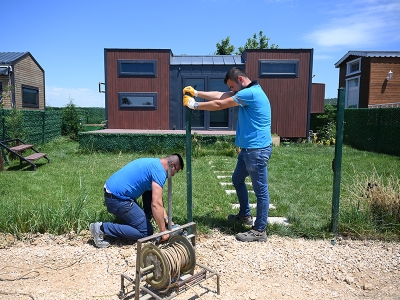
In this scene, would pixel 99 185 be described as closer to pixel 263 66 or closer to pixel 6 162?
pixel 6 162

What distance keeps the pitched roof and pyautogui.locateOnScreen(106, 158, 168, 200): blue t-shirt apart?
56.4ft

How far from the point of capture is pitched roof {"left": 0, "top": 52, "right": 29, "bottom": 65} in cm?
1769

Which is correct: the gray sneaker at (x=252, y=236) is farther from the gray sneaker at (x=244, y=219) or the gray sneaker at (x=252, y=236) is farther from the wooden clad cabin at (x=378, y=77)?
the wooden clad cabin at (x=378, y=77)

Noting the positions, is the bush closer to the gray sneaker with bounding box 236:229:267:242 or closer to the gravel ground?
the gravel ground

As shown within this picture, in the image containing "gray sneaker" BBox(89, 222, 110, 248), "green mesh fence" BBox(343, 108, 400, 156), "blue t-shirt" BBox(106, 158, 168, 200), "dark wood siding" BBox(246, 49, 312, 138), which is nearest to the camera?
"blue t-shirt" BBox(106, 158, 168, 200)

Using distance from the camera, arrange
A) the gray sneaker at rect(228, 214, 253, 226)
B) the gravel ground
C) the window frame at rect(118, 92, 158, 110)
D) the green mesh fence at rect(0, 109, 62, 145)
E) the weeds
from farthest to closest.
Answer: the window frame at rect(118, 92, 158, 110)
the green mesh fence at rect(0, 109, 62, 145)
the gray sneaker at rect(228, 214, 253, 226)
the weeds
the gravel ground

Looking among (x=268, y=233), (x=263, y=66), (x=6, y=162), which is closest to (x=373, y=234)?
(x=268, y=233)

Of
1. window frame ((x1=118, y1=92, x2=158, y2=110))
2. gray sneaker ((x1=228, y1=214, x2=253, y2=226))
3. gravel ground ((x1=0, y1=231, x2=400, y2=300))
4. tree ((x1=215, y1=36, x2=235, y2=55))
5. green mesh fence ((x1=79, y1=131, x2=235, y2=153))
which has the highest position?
tree ((x1=215, y1=36, x2=235, y2=55))

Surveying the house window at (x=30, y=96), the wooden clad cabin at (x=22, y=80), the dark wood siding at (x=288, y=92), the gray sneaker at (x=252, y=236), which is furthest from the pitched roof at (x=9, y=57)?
the gray sneaker at (x=252, y=236)

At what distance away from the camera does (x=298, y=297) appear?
2.69 meters

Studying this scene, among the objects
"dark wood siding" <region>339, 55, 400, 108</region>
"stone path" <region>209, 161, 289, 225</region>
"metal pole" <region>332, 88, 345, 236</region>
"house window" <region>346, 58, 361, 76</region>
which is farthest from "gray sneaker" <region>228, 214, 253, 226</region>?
"house window" <region>346, 58, 361, 76</region>

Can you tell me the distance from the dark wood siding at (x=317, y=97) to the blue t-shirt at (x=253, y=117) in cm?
1112

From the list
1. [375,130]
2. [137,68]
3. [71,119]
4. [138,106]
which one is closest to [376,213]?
[375,130]

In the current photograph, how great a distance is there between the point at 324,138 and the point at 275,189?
931cm
